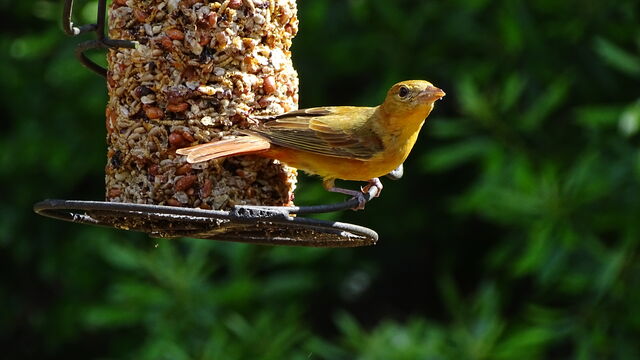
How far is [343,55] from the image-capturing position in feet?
27.3

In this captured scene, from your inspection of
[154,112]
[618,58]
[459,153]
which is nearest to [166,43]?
[154,112]

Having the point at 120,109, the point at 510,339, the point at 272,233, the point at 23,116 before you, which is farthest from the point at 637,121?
the point at 23,116

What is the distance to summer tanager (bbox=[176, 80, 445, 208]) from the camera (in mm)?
4258

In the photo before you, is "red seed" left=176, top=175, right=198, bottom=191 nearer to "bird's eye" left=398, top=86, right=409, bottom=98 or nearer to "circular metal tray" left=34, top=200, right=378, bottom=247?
"circular metal tray" left=34, top=200, right=378, bottom=247

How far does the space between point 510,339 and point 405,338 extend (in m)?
0.73

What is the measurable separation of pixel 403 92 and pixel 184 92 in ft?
3.29

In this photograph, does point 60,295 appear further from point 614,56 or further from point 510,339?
point 614,56

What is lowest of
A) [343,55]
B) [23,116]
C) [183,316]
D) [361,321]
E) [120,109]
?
[361,321]

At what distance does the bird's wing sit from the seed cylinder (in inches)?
5.2

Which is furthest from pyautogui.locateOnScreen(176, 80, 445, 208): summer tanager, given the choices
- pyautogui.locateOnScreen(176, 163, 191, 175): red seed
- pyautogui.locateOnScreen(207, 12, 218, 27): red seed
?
pyautogui.locateOnScreen(207, 12, 218, 27): red seed

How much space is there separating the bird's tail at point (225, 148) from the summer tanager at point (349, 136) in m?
0.01

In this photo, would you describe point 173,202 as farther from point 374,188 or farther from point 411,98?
point 411,98

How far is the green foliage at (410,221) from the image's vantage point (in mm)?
7281

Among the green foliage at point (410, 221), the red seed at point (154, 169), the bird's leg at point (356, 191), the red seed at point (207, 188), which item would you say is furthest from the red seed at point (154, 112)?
the green foliage at point (410, 221)
